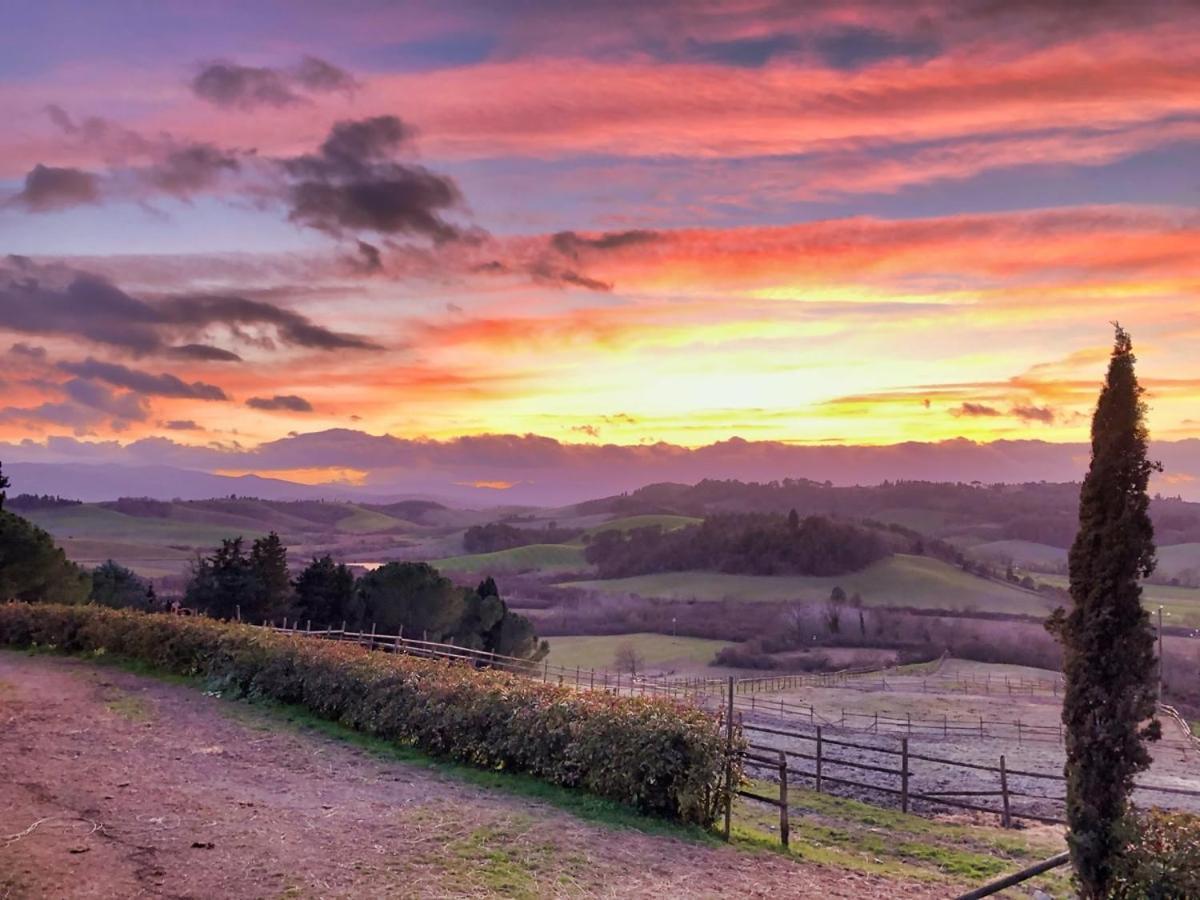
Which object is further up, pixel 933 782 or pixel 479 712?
pixel 479 712

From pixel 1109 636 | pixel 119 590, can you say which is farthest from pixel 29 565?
pixel 1109 636

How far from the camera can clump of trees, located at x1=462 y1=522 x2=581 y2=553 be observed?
14125 centimetres

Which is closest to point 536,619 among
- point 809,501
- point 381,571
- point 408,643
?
point 381,571

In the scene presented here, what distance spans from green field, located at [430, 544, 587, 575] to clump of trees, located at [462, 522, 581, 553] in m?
9.94

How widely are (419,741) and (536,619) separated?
233ft

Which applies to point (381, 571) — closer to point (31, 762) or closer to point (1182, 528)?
point (31, 762)

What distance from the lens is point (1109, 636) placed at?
10.3 m

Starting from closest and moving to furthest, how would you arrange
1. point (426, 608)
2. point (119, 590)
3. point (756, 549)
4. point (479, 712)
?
point (479, 712) < point (119, 590) < point (426, 608) < point (756, 549)

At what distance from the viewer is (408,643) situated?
30938mm

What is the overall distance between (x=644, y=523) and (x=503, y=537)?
2313cm

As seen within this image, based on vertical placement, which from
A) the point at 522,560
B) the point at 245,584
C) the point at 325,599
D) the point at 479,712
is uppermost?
the point at 479,712

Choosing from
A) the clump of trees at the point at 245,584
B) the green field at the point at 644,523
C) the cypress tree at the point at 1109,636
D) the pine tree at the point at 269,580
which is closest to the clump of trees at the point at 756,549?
the green field at the point at 644,523

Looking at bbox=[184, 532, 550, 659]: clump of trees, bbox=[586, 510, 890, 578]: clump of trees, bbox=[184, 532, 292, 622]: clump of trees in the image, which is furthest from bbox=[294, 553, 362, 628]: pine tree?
bbox=[586, 510, 890, 578]: clump of trees

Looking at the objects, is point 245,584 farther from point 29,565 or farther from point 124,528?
point 124,528
